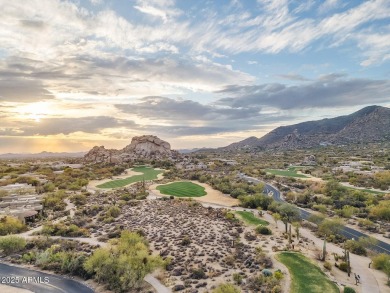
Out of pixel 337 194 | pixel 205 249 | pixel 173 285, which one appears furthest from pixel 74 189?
pixel 337 194

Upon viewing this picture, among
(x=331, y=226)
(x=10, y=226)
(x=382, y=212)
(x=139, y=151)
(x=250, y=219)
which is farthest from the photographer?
(x=139, y=151)

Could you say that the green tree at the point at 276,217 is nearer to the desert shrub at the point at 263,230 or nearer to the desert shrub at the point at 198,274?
the desert shrub at the point at 263,230

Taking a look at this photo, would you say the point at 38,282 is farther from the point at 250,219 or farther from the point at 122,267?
the point at 250,219

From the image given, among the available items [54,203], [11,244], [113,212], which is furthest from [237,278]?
[54,203]

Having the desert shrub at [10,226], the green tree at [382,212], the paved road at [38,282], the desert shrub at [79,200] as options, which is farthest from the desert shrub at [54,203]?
the green tree at [382,212]

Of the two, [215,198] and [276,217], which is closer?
[276,217]

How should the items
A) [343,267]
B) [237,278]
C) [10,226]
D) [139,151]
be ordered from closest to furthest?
[237,278]
[343,267]
[10,226]
[139,151]

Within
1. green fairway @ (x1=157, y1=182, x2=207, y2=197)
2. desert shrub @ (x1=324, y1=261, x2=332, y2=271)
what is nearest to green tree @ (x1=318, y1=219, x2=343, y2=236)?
desert shrub @ (x1=324, y1=261, x2=332, y2=271)

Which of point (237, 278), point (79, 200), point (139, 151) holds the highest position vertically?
point (139, 151)
